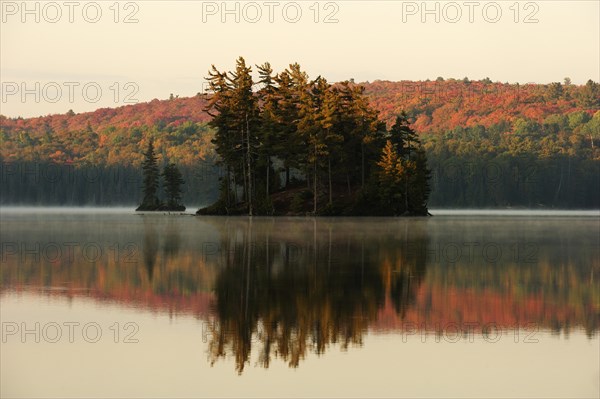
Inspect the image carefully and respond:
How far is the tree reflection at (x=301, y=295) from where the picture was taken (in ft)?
51.6

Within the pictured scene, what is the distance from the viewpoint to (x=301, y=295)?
21.8 meters

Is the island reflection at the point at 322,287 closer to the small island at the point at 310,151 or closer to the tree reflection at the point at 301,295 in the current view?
the tree reflection at the point at 301,295

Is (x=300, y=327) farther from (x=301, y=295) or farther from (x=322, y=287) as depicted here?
(x=322, y=287)

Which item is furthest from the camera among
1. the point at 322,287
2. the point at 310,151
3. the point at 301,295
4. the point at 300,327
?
the point at 310,151

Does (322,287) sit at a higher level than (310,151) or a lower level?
lower

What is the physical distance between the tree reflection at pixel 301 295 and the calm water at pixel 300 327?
0.06m

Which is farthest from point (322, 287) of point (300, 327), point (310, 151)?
point (310, 151)

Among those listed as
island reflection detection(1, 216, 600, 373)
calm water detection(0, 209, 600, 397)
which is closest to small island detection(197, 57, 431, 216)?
island reflection detection(1, 216, 600, 373)

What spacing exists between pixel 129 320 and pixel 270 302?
338 cm

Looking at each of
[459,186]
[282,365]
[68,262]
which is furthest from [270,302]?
[459,186]

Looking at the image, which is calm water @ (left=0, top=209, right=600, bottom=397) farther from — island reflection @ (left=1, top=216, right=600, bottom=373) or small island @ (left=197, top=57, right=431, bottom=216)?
small island @ (left=197, top=57, right=431, bottom=216)

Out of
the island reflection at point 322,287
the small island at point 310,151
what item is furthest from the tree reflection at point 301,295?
the small island at point 310,151

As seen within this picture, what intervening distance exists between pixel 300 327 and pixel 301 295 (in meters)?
4.70

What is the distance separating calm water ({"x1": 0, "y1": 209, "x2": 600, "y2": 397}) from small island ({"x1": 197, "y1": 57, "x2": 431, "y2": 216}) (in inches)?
2559
